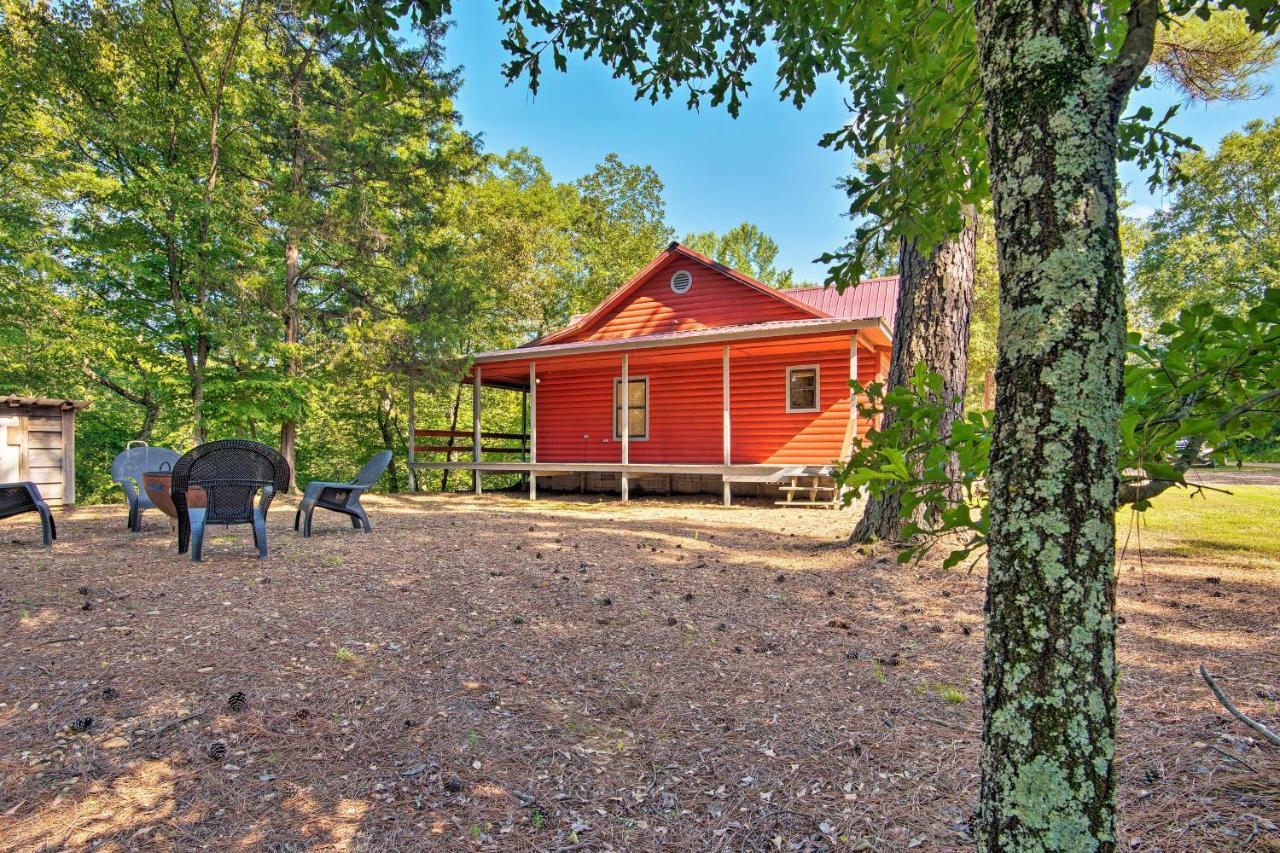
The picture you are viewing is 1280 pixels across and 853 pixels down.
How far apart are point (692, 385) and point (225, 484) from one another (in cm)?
1007

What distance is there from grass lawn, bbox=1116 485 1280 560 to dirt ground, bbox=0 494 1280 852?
90 centimetres

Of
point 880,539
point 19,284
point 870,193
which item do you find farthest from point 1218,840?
point 19,284

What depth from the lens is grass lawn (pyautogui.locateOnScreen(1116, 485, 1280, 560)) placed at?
19.3ft

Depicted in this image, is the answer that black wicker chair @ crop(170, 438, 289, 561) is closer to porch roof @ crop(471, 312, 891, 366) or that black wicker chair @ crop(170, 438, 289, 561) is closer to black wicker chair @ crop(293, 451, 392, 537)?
black wicker chair @ crop(293, 451, 392, 537)

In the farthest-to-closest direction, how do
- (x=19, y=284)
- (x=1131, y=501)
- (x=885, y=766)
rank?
(x=19, y=284) < (x=885, y=766) < (x=1131, y=501)

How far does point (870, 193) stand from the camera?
2684mm

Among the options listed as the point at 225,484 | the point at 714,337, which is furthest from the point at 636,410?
the point at 225,484

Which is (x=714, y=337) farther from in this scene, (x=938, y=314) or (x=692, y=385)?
(x=938, y=314)

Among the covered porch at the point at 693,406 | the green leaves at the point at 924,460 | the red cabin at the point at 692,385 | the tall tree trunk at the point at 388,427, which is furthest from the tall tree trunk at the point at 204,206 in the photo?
the green leaves at the point at 924,460

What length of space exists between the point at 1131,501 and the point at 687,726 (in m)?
1.87

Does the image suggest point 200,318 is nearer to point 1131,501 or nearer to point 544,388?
point 544,388

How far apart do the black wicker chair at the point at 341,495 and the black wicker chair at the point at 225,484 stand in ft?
3.33

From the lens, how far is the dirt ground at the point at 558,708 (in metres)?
1.96

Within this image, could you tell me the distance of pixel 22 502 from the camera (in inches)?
232
